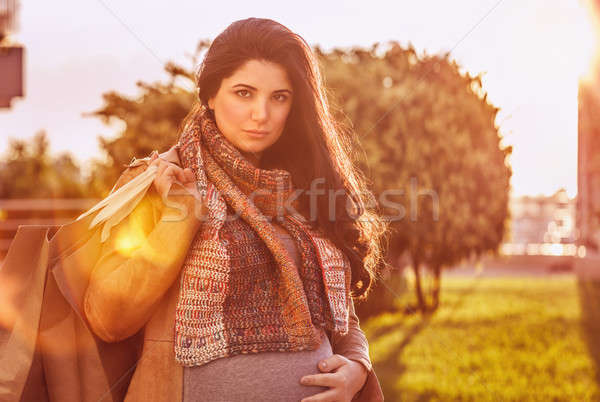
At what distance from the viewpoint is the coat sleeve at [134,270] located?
76.8 inches

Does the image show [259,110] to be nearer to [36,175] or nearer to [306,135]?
[306,135]

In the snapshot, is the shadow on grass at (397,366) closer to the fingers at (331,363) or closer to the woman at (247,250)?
the woman at (247,250)

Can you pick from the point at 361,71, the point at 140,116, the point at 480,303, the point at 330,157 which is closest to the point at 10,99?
the point at 140,116

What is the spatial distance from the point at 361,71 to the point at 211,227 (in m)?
6.38

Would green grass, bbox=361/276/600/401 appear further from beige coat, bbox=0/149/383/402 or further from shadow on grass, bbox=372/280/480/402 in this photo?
beige coat, bbox=0/149/383/402

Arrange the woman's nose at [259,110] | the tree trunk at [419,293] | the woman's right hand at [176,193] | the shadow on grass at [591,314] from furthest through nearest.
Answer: the tree trunk at [419,293]
the shadow on grass at [591,314]
the woman's nose at [259,110]
the woman's right hand at [176,193]

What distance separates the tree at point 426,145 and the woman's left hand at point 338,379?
571 cm

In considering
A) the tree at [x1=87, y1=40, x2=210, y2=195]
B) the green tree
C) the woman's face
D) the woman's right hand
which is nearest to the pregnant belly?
the woman's right hand

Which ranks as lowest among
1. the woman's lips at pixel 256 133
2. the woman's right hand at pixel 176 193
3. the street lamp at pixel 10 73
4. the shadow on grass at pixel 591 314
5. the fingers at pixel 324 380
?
the shadow on grass at pixel 591 314

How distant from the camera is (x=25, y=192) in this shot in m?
25.7

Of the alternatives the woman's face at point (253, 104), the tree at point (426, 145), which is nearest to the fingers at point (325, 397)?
the woman's face at point (253, 104)

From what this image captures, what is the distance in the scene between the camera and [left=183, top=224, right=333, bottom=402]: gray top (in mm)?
2080

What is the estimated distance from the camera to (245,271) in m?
2.22

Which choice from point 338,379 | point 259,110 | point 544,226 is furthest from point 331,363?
point 544,226
